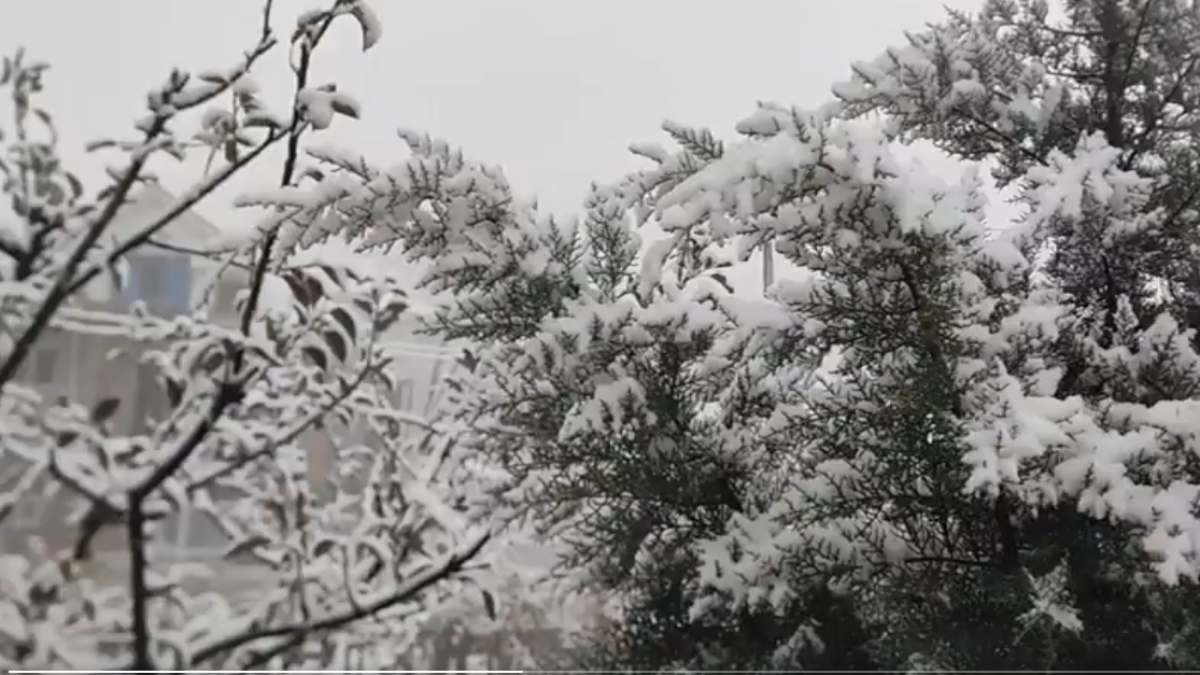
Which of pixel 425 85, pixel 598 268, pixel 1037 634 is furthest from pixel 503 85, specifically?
pixel 1037 634

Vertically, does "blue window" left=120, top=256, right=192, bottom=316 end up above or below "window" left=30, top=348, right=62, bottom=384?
above

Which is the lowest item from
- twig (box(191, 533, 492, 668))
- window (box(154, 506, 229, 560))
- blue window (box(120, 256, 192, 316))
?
twig (box(191, 533, 492, 668))

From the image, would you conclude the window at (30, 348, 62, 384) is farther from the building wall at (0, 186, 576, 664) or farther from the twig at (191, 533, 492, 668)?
the twig at (191, 533, 492, 668)

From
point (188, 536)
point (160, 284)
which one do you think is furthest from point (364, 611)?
point (160, 284)

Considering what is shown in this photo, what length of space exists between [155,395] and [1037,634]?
59 centimetres

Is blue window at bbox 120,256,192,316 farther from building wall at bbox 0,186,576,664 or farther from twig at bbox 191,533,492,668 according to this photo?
twig at bbox 191,533,492,668

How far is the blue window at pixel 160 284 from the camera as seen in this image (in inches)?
30.0

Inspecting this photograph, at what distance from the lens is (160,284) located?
0.77m

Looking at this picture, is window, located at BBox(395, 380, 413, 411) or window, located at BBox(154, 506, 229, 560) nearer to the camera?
window, located at BBox(154, 506, 229, 560)

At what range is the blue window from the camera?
0.76m

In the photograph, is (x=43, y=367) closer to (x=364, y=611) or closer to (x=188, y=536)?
(x=188, y=536)

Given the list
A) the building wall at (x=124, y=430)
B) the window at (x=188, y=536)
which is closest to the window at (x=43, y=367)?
the building wall at (x=124, y=430)

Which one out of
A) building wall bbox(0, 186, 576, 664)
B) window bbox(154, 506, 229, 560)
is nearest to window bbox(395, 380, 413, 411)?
building wall bbox(0, 186, 576, 664)

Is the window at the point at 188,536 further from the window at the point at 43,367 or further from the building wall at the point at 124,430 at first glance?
the window at the point at 43,367
